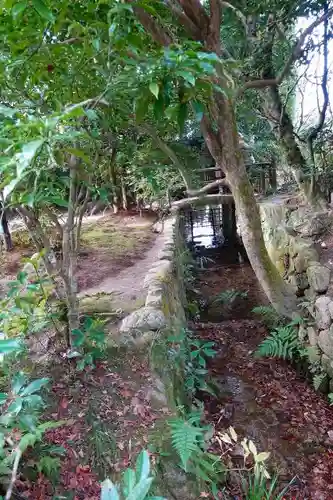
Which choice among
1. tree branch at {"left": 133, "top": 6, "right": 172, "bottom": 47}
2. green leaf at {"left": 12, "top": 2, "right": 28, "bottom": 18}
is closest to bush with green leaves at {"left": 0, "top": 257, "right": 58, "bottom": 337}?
green leaf at {"left": 12, "top": 2, "right": 28, "bottom": 18}

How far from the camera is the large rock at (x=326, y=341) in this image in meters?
3.27

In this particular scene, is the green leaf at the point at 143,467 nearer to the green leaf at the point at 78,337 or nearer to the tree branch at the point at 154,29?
the green leaf at the point at 78,337

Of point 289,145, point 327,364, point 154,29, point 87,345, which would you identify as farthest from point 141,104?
point 289,145

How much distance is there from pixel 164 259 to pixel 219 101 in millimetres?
1688

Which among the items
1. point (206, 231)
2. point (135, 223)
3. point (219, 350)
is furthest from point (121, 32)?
point (206, 231)

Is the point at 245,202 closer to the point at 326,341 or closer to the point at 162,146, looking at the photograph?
the point at 162,146

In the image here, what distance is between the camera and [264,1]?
11.5 feet

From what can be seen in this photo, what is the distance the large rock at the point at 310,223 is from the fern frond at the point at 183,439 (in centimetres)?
349

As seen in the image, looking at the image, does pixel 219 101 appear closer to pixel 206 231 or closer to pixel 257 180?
pixel 257 180

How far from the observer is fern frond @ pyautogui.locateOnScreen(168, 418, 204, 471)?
158cm

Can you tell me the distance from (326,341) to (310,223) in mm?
1865

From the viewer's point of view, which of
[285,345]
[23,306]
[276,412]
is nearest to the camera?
[23,306]

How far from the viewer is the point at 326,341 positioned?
3332 millimetres

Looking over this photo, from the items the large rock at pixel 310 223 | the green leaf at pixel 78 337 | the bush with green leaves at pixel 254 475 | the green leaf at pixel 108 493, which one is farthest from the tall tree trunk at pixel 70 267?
the large rock at pixel 310 223
